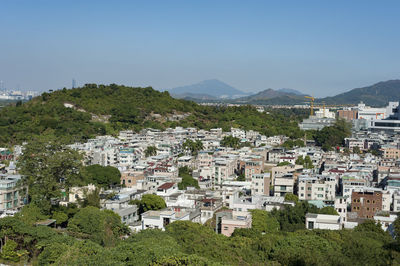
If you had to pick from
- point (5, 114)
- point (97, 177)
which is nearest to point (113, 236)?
point (97, 177)

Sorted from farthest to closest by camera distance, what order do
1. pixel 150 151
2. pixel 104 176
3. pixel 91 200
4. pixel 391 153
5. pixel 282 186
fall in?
1. pixel 391 153
2. pixel 150 151
3. pixel 104 176
4. pixel 282 186
5. pixel 91 200

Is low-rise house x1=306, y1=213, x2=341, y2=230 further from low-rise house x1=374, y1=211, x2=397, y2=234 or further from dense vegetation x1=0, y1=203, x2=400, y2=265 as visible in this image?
low-rise house x1=374, y1=211, x2=397, y2=234

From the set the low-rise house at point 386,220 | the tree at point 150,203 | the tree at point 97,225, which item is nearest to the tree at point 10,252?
the tree at point 97,225

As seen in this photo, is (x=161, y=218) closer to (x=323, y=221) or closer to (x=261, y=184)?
(x=323, y=221)

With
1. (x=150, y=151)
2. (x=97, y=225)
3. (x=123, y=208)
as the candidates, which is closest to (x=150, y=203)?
(x=123, y=208)

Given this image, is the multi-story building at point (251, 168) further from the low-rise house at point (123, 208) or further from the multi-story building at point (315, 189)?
the low-rise house at point (123, 208)

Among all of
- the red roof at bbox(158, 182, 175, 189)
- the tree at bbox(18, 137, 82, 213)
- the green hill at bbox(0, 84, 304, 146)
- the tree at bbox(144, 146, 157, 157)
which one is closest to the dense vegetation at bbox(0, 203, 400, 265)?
the tree at bbox(18, 137, 82, 213)
